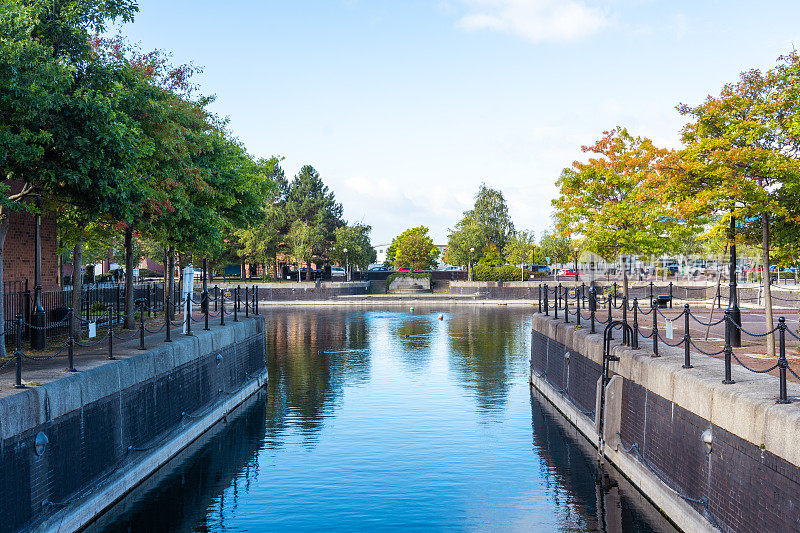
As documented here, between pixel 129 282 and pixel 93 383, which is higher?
pixel 129 282

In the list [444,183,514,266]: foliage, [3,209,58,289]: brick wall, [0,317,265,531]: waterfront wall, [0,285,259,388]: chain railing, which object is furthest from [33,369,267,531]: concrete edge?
[444,183,514,266]: foliage

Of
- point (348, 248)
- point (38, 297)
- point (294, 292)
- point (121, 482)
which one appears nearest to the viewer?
point (121, 482)

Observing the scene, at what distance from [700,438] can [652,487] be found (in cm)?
251

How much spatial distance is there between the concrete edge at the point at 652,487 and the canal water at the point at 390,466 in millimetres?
238

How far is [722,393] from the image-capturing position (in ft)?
32.0

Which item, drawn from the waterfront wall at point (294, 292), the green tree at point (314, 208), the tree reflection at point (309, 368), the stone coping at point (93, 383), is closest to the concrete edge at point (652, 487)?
the tree reflection at point (309, 368)

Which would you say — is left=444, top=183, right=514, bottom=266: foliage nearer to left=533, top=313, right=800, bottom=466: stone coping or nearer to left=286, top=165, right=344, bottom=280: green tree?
left=286, top=165, right=344, bottom=280: green tree

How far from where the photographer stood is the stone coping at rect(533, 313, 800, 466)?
26.6 feet

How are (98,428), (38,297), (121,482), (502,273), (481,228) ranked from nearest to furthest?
(98,428) < (121,482) < (38,297) < (502,273) < (481,228)

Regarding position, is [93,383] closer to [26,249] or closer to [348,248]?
[26,249]

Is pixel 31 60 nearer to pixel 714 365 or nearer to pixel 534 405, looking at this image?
pixel 714 365

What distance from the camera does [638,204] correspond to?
33.8 meters

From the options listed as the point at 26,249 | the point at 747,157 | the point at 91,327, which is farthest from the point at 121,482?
the point at 747,157

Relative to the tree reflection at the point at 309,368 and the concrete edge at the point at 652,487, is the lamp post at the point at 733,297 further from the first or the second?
the tree reflection at the point at 309,368
